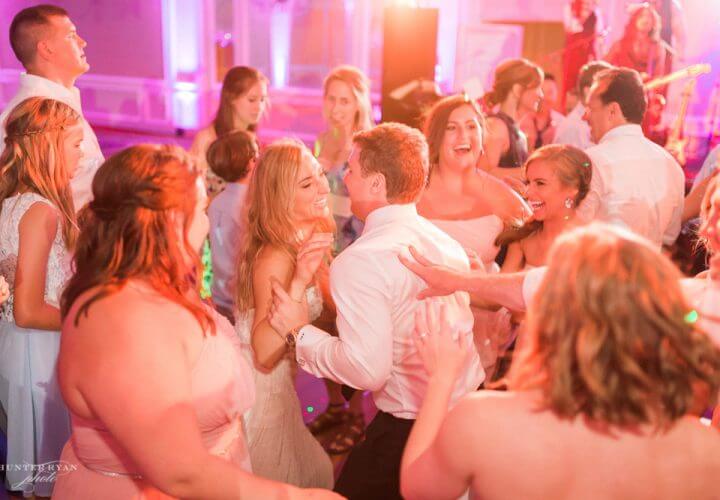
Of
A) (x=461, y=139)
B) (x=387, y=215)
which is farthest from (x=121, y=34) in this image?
(x=387, y=215)

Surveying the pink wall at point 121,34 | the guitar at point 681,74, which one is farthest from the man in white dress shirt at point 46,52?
the pink wall at point 121,34

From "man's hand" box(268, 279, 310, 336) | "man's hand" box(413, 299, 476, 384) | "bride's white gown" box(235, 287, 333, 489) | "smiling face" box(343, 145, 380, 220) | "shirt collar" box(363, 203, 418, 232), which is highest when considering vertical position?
"smiling face" box(343, 145, 380, 220)

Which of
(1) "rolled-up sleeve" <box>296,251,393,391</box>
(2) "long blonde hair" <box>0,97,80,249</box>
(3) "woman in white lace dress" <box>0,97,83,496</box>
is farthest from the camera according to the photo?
(2) "long blonde hair" <box>0,97,80,249</box>

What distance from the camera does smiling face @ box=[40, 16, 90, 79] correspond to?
10.9ft

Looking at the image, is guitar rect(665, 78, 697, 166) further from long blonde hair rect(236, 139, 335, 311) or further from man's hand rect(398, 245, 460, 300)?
man's hand rect(398, 245, 460, 300)

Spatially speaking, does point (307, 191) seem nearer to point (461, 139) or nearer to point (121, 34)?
point (461, 139)

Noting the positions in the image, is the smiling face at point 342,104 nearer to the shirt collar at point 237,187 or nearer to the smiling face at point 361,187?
the shirt collar at point 237,187

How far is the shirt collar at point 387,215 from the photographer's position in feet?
6.40

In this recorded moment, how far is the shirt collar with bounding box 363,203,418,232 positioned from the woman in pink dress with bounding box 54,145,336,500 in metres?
0.54

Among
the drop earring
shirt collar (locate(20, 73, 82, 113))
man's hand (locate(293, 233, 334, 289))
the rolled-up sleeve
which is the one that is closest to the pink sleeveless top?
the rolled-up sleeve

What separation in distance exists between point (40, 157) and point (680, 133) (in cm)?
721

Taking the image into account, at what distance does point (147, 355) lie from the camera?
1.22 metres

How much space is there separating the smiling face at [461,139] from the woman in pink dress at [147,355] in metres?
1.59

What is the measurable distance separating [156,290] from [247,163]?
6.38 ft
